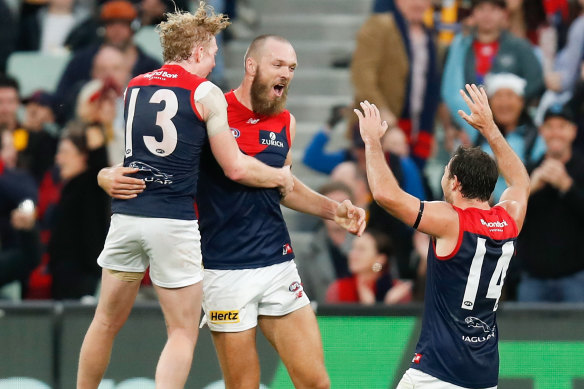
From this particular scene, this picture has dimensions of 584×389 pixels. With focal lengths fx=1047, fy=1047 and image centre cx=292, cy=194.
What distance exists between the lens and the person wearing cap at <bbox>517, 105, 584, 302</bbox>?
8844 mm

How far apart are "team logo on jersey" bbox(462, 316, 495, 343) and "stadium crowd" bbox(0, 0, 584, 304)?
9.67 ft

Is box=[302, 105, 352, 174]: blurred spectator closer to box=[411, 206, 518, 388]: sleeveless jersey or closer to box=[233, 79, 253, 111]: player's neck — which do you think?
box=[233, 79, 253, 111]: player's neck

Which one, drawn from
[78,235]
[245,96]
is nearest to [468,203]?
[245,96]

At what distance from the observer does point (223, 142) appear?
18.8 feet

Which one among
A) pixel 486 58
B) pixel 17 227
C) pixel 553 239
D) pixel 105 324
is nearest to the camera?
pixel 105 324

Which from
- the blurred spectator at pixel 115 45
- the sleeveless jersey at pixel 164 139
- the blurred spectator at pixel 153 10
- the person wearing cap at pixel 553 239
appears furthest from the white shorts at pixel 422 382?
the blurred spectator at pixel 153 10

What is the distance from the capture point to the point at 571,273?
8867 mm

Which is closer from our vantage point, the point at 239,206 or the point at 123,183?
the point at 123,183

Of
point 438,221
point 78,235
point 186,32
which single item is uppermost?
point 186,32

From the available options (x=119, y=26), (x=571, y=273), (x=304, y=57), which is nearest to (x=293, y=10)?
(x=304, y=57)

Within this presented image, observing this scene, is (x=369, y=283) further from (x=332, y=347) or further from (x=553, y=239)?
(x=553, y=239)

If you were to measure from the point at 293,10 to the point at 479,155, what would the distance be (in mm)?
7085

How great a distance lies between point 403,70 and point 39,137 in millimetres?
3590

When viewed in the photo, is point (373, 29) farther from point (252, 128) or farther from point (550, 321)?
point (252, 128)
